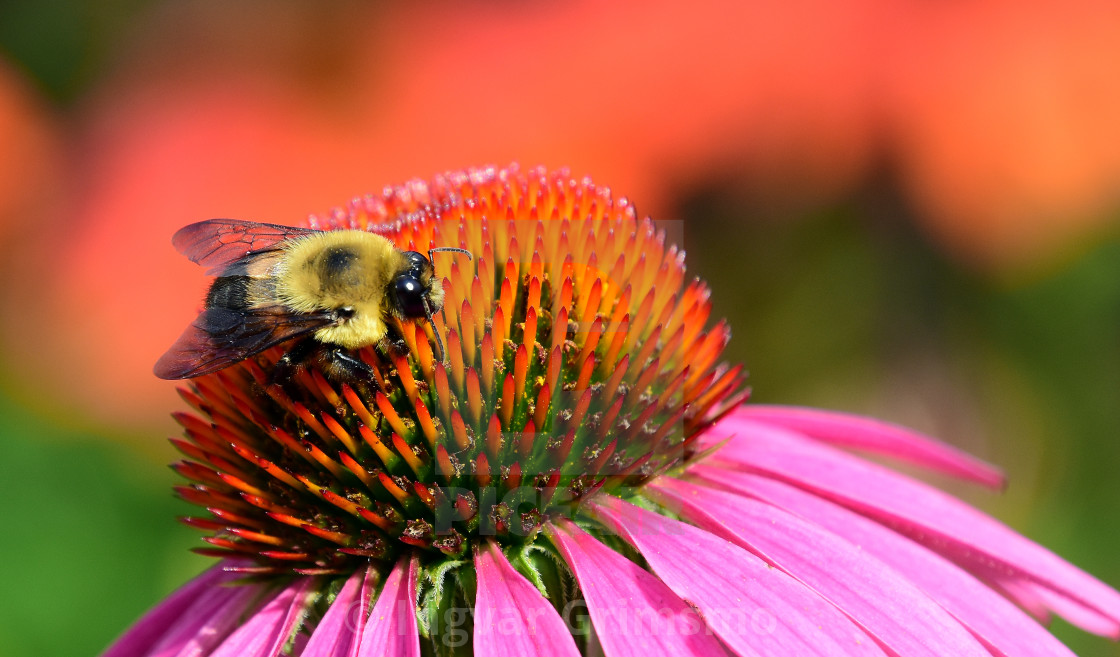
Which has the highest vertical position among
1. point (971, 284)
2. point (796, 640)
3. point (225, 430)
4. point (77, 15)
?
point (77, 15)

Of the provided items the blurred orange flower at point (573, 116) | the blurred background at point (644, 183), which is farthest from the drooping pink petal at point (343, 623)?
the blurred orange flower at point (573, 116)

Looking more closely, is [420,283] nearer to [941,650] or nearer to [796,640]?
[796,640]

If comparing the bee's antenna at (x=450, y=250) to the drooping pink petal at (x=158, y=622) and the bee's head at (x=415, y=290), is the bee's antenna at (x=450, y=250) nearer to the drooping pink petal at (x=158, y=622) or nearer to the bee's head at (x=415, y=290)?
the bee's head at (x=415, y=290)

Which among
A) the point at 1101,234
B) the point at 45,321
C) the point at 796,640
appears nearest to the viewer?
the point at 796,640

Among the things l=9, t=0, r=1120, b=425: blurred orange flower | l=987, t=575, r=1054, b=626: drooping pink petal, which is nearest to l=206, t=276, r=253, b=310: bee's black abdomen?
l=987, t=575, r=1054, b=626: drooping pink petal

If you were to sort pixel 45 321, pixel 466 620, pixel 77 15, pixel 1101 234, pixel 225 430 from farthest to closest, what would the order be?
pixel 77 15
pixel 45 321
pixel 1101 234
pixel 225 430
pixel 466 620

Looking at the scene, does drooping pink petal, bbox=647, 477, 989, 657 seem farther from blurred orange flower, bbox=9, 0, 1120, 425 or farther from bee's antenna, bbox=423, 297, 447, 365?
blurred orange flower, bbox=9, 0, 1120, 425

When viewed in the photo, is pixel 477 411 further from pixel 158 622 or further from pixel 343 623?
pixel 158 622

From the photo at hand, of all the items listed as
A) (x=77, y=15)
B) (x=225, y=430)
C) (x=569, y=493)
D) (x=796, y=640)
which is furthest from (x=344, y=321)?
(x=77, y=15)
